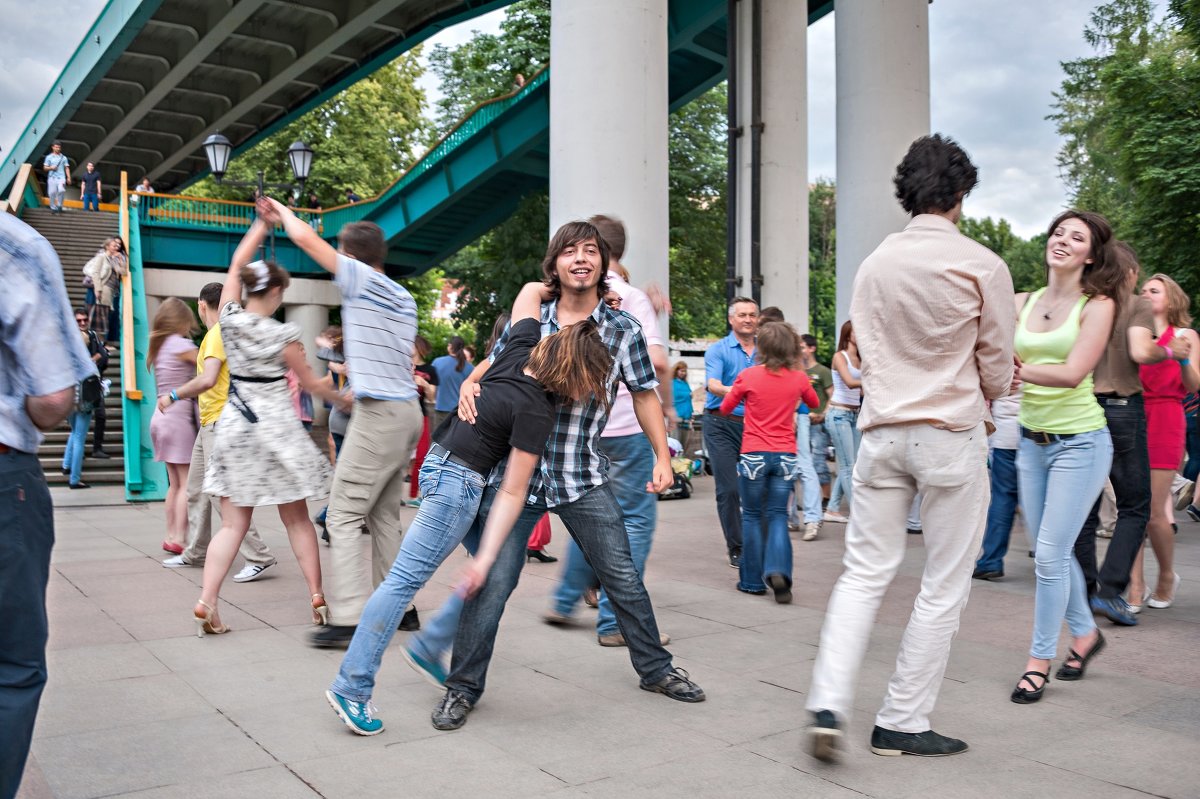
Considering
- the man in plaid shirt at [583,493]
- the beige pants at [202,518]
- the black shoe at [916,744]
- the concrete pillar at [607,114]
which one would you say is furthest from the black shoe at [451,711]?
the concrete pillar at [607,114]

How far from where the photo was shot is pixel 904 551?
3.59m

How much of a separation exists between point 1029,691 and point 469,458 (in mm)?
2490

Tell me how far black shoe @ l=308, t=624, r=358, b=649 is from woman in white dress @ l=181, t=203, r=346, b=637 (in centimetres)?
65

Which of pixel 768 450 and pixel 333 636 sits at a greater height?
pixel 768 450

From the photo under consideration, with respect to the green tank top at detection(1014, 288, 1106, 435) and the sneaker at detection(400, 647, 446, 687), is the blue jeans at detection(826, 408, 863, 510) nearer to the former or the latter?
the green tank top at detection(1014, 288, 1106, 435)

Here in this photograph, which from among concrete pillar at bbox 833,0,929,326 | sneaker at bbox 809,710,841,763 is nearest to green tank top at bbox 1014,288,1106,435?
sneaker at bbox 809,710,841,763

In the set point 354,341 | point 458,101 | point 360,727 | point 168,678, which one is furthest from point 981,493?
point 458,101

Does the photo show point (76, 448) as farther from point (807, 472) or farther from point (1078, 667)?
point (1078, 667)

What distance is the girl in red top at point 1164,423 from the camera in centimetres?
611

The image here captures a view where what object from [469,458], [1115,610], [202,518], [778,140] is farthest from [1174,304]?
[778,140]

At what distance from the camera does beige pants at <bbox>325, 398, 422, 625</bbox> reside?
5.19 m

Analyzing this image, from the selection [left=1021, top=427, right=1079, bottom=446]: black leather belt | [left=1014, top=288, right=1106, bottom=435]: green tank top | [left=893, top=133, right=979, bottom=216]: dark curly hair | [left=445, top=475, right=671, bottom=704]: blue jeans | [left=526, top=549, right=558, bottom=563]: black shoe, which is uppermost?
[left=893, top=133, right=979, bottom=216]: dark curly hair

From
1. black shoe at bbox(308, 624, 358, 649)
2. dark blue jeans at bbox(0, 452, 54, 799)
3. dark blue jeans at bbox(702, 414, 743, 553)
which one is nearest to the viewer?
dark blue jeans at bbox(0, 452, 54, 799)

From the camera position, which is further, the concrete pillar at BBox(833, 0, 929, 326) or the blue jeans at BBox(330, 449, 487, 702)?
the concrete pillar at BBox(833, 0, 929, 326)
